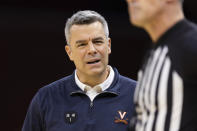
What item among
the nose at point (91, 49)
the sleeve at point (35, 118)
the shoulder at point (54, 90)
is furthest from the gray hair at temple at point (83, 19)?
the sleeve at point (35, 118)

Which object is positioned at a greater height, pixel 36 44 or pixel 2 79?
pixel 36 44

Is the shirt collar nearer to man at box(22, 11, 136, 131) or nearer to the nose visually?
man at box(22, 11, 136, 131)

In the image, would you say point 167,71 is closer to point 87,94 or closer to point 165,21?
point 165,21

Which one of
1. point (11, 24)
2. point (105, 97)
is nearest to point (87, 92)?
point (105, 97)

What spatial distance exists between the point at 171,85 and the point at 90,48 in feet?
3.07

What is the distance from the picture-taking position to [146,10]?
1.44 m

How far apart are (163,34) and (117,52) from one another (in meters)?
3.65

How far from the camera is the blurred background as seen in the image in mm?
4809

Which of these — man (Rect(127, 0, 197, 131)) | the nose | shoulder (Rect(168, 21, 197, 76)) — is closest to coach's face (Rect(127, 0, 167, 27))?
man (Rect(127, 0, 197, 131))

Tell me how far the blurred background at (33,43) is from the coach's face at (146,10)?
3360 millimetres

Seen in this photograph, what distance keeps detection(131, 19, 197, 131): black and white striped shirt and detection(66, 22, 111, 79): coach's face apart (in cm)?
78

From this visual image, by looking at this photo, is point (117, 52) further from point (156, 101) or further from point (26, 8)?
point (156, 101)

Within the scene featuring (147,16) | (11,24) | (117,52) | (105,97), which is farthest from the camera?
(117,52)

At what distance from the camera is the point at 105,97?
2312 millimetres
